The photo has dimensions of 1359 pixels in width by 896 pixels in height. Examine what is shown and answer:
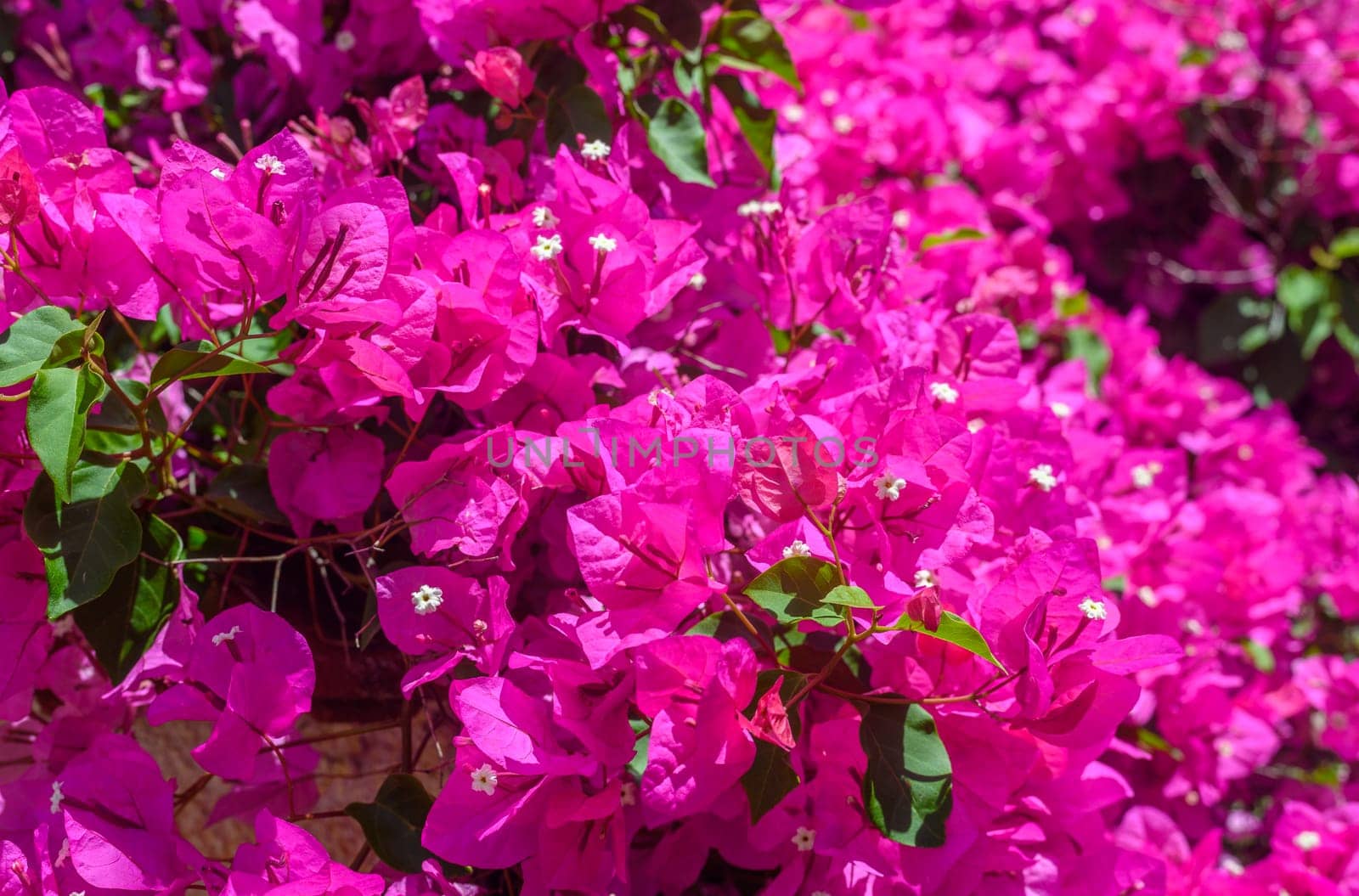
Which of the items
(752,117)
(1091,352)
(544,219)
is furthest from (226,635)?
(1091,352)

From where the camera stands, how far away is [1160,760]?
1363mm

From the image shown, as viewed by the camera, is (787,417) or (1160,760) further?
(1160,760)

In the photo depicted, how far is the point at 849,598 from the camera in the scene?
683 mm

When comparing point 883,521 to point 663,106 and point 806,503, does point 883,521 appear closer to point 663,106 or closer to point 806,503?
point 806,503

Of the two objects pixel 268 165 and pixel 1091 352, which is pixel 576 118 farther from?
pixel 1091 352

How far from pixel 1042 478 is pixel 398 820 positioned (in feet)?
2.00

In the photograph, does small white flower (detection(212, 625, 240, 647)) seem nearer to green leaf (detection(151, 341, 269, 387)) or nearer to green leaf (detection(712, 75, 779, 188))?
green leaf (detection(151, 341, 269, 387))

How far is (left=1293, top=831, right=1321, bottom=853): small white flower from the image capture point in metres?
1.29

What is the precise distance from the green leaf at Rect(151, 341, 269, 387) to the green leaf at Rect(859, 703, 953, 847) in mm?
502

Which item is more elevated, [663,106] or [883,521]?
[663,106]

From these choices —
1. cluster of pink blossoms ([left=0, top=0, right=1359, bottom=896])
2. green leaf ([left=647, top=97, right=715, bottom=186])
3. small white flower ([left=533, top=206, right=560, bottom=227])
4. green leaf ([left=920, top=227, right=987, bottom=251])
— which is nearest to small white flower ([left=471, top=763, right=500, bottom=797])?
cluster of pink blossoms ([left=0, top=0, right=1359, bottom=896])

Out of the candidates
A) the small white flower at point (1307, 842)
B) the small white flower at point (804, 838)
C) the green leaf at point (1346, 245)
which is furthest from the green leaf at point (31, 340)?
the green leaf at point (1346, 245)

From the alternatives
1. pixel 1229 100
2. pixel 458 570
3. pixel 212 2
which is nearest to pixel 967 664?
pixel 458 570

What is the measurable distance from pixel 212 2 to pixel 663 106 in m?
0.63
